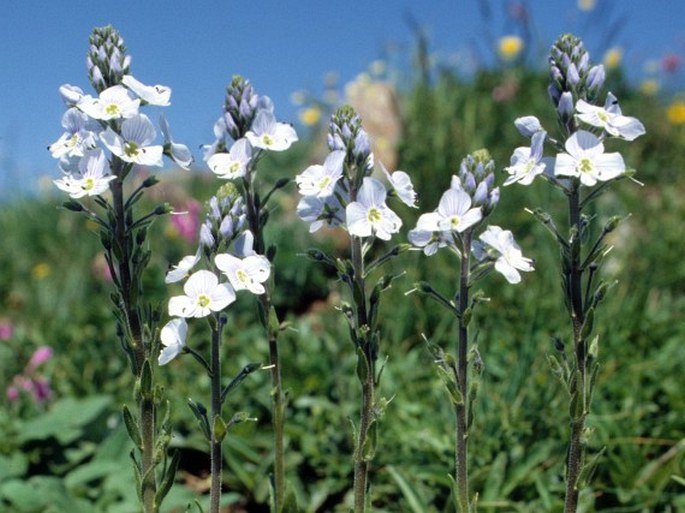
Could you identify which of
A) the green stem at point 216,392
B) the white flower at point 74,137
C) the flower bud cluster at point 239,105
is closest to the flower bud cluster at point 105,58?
the white flower at point 74,137

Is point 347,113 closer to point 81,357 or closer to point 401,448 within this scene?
point 401,448

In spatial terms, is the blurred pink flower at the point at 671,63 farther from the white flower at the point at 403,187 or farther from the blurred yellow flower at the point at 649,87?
the white flower at the point at 403,187

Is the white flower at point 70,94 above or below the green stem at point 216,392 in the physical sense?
above

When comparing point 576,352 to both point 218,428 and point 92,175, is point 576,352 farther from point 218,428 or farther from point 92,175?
point 92,175

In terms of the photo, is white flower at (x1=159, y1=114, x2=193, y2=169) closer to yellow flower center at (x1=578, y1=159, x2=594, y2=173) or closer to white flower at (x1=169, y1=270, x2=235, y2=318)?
white flower at (x1=169, y1=270, x2=235, y2=318)

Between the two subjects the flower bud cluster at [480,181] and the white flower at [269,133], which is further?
the white flower at [269,133]

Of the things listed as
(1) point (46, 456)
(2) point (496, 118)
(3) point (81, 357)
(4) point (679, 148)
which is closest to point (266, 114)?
(1) point (46, 456)

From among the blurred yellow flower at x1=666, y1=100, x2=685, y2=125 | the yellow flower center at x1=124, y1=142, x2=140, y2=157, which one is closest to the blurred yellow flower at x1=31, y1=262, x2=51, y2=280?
the yellow flower center at x1=124, y1=142, x2=140, y2=157
